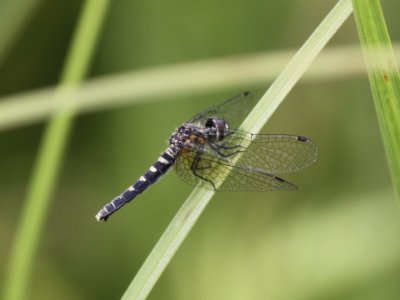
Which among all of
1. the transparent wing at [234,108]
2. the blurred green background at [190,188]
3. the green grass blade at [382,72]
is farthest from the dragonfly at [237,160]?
the green grass blade at [382,72]

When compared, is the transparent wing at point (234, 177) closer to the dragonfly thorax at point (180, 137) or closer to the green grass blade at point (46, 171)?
the dragonfly thorax at point (180, 137)

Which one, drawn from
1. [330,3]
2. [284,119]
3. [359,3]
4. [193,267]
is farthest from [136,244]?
[359,3]

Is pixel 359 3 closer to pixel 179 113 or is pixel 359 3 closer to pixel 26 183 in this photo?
pixel 179 113

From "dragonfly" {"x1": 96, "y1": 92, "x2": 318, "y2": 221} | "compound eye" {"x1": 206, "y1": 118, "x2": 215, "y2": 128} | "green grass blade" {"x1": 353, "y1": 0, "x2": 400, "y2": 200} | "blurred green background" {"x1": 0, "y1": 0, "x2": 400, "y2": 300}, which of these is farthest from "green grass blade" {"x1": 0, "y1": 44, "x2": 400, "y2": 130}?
"green grass blade" {"x1": 353, "y1": 0, "x2": 400, "y2": 200}

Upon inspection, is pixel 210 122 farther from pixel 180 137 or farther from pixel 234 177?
pixel 234 177

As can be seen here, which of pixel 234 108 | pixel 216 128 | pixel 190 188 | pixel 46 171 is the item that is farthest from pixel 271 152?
pixel 46 171
